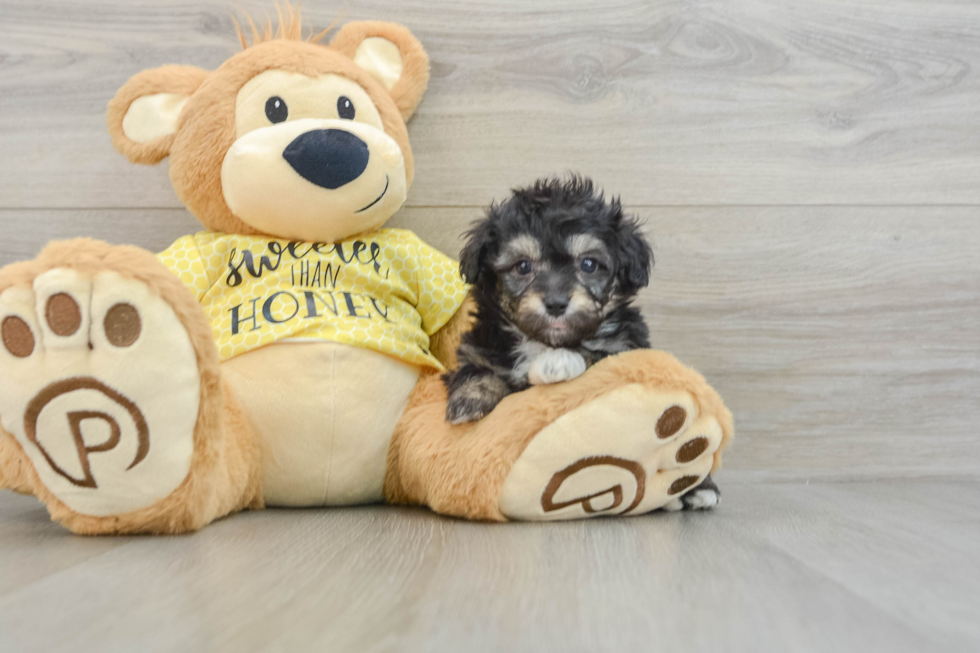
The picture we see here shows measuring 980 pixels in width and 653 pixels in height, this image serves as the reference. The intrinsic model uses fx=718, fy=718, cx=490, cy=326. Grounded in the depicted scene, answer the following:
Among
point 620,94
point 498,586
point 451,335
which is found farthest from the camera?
point 620,94

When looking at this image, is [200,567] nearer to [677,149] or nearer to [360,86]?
[360,86]

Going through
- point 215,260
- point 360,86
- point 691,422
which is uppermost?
point 360,86

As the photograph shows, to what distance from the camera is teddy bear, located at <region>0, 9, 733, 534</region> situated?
3.08ft

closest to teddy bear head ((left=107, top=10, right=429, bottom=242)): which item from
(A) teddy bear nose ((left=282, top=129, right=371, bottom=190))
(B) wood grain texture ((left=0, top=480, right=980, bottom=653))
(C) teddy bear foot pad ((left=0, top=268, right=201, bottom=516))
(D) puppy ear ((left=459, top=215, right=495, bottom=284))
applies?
(A) teddy bear nose ((left=282, top=129, right=371, bottom=190))

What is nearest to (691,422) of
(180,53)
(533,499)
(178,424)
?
(533,499)

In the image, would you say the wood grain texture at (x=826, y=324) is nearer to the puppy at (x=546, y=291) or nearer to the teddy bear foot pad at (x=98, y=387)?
the puppy at (x=546, y=291)

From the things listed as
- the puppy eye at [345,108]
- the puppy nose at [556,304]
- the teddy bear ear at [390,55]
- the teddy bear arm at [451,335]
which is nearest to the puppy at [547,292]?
the puppy nose at [556,304]

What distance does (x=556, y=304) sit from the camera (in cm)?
111

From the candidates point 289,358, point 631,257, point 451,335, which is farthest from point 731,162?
point 289,358

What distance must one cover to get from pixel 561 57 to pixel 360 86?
521 mm

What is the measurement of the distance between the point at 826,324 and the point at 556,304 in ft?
3.07

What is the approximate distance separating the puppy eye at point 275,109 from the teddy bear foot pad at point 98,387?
0.54 m

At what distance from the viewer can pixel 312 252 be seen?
1392 mm

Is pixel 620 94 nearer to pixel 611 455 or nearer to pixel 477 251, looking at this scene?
pixel 477 251
